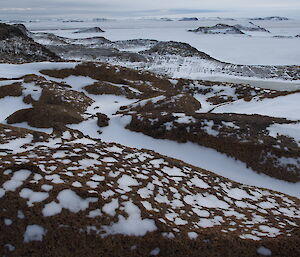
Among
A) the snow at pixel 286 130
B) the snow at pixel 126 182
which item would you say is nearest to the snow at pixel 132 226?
the snow at pixel 126 182

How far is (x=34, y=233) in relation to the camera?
6.89m

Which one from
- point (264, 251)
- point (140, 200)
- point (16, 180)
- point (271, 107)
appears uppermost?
point (16, 180)

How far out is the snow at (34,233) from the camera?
6.81 m

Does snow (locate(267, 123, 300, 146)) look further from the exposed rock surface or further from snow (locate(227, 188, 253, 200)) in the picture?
the exposed rock surface

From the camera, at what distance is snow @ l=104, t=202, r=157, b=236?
735 centimetres

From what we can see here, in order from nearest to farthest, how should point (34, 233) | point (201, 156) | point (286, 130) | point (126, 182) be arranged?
point (34, 233)
point (126, 182)
point (201, 156)
point (286, 130)

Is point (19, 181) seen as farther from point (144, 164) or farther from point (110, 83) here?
point (110, 83)

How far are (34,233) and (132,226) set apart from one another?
7.67 ft

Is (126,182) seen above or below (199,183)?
above

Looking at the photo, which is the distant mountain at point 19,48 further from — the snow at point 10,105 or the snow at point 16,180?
the snow at point 16,180

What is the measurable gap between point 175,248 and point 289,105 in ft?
66.2

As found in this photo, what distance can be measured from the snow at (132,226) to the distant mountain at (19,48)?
216ft

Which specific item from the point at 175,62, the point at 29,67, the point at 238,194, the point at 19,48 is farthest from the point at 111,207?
the point at 175,62

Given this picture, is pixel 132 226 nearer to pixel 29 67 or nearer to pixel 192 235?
pixel 192 235
